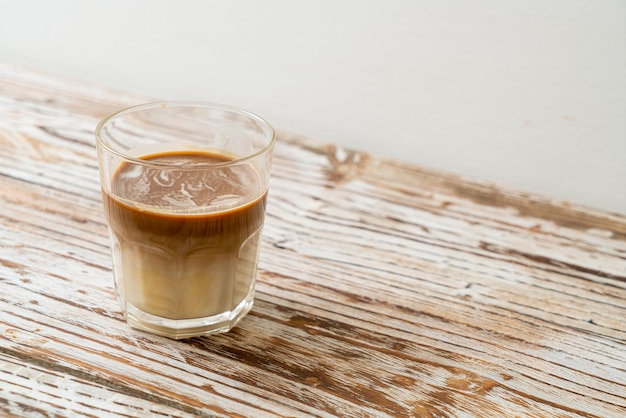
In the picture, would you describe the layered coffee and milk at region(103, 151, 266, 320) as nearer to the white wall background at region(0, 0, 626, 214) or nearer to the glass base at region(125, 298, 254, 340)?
the glass base at region(125, 298, 254, 340)

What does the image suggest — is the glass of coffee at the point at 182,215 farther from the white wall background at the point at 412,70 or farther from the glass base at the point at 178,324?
the white wall background at the point at 412,70

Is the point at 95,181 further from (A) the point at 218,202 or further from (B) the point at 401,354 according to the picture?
(B) the point at 401,354

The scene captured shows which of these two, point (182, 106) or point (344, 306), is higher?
point (182, 106)

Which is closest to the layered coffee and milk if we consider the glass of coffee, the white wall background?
the glass of coffee

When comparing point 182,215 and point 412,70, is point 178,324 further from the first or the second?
point 412,70

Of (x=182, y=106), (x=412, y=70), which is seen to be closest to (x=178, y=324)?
(x=182, y=106)

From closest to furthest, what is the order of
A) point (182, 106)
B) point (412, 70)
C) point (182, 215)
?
point (182, 215)
point (182, 106)
point (412, 70)

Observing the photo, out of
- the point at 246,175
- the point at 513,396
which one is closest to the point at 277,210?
the point at 246,175
